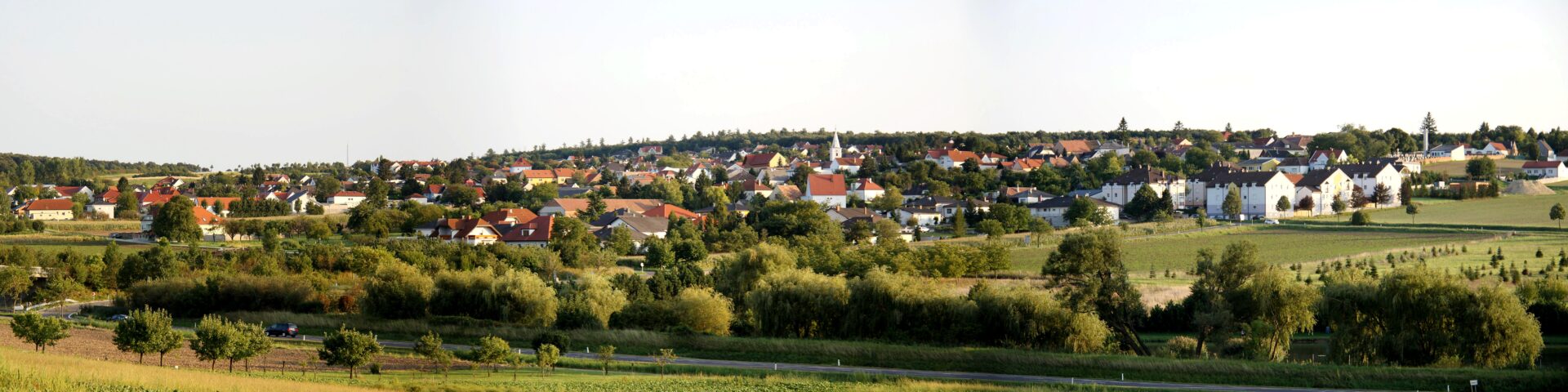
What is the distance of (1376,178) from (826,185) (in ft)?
95.3

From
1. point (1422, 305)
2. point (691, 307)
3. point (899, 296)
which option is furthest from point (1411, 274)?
point (691, 307)

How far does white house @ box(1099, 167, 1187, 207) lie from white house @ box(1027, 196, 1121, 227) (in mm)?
3496

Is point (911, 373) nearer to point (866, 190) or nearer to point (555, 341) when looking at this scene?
point (555, 341)

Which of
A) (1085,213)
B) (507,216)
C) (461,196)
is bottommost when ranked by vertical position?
(507,216)

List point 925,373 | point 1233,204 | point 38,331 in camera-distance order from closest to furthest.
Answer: point 925,373
point 38,331
point 1233,204

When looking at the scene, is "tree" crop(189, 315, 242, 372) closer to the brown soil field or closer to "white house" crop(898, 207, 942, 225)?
the brown soil field

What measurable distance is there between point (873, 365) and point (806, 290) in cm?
513

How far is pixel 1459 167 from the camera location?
8375 centimetres

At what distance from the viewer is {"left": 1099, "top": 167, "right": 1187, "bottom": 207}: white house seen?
6600 centimetres

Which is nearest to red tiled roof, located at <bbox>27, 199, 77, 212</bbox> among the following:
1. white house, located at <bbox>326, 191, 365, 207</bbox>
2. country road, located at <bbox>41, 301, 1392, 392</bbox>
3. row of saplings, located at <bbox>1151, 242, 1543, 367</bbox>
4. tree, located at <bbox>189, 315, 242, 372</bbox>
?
white house, located at <bbox>326, 191, 365, 207</bbox>

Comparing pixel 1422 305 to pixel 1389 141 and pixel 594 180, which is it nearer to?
pixel 594 180

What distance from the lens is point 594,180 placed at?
8912 centimetres

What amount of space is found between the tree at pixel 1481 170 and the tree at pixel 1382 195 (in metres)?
11.0

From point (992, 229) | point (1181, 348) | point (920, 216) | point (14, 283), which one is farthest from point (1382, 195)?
point (14, 283)
